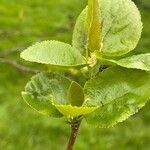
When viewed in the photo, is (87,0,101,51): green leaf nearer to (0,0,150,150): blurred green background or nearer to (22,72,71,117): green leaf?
(22,72,71,117): green leaf

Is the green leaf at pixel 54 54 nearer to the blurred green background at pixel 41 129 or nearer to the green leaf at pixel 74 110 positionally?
the green leaf at pixel 74 110

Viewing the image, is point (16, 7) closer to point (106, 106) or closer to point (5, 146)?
point (5, 146)

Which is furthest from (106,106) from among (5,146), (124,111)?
(5,146)

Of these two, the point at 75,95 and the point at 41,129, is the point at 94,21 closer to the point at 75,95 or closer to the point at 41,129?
the point at 75,95

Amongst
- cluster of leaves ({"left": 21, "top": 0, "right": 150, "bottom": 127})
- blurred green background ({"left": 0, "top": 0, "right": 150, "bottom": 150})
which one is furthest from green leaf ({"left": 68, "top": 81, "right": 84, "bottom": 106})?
blurred green background ({"left": 0, "top": 0, "right": 150, "bottom": 150})

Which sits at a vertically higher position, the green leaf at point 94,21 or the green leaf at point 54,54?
the green leaf at point 94,21

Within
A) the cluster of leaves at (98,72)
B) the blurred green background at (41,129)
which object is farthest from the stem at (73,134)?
the blurred green background at (41,129)
